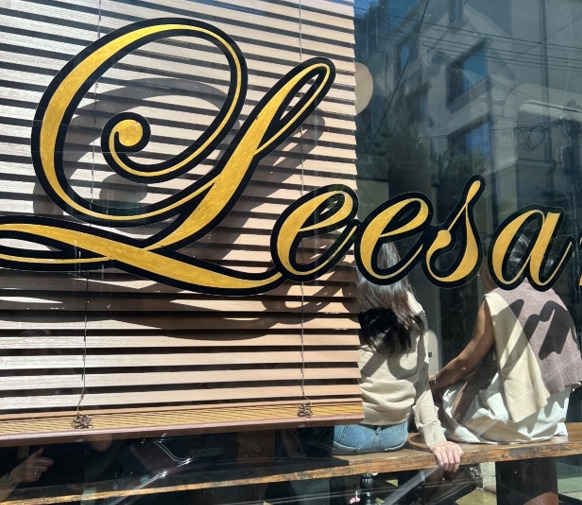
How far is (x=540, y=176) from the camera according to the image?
2.98 metres

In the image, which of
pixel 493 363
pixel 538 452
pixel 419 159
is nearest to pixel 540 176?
pixel 419 159

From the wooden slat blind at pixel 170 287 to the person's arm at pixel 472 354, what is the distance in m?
0.59

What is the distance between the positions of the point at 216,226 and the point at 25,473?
1051mm

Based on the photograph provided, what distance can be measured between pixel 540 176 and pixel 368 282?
1.07 metres

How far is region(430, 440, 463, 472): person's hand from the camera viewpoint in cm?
262

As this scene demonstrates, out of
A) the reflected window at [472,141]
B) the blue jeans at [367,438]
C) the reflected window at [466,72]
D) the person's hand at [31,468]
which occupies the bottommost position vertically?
the blue jeans at [367,438]

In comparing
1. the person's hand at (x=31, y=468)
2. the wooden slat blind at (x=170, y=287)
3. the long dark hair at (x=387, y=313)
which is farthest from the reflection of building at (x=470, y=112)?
the person's hand at (x=31, y=468)

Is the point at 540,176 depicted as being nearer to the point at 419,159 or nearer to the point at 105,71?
the point at 419,159

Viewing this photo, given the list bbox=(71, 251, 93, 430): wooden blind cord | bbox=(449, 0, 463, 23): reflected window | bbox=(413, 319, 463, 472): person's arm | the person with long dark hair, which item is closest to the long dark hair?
the person with long dark hair

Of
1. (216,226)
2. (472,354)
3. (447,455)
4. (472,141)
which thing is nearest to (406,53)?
(472,141)

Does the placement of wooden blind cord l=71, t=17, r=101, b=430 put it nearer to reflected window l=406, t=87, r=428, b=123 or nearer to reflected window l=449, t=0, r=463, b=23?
reflected window l=406, t=87, r=428, b=123

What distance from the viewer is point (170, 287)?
2.25 m

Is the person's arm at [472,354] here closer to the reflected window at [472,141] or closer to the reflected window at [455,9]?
the reflected window at [472,141]

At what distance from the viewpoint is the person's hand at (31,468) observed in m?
2.10
